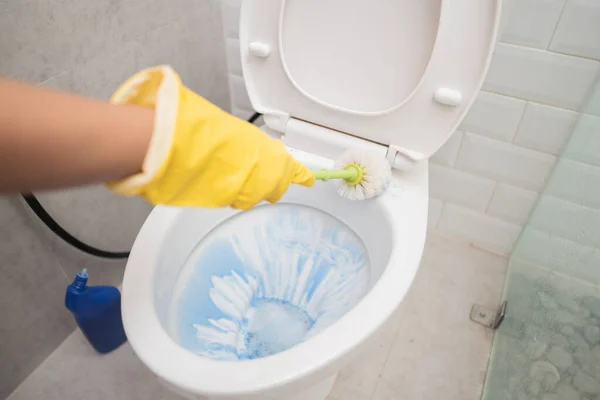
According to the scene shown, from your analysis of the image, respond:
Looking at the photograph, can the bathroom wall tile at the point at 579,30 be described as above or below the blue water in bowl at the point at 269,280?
above

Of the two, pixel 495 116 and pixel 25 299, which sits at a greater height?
pixel 495 116

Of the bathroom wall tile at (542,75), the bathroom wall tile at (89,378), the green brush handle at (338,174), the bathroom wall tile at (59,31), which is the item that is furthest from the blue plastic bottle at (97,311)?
the bathroom wall tile at (542,75)

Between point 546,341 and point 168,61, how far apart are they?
0.96m

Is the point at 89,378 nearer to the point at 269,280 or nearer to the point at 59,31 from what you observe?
the point at 269,280

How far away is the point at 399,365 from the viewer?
31.6 inches

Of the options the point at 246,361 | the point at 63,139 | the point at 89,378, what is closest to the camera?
the point at 63,139

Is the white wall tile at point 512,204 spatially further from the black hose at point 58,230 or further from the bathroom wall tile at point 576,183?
the black hose at point 58,230

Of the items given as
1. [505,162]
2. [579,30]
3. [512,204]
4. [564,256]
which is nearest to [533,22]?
[579,30]

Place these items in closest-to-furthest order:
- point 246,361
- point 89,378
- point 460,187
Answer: point 246,361 < point 89,378 < point 460,187

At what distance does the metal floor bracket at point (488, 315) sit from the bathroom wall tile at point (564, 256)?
0.14 meters

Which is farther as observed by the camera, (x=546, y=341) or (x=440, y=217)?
(x=440, y=217)

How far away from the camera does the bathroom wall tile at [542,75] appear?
2.18 feet

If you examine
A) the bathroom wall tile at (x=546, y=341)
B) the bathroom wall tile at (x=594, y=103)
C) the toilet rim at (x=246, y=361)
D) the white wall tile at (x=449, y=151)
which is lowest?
the bathroom wall tile at (x=546, y=341)

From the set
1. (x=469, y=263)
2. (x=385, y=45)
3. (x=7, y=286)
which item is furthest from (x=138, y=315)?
(x=469, y=263)
